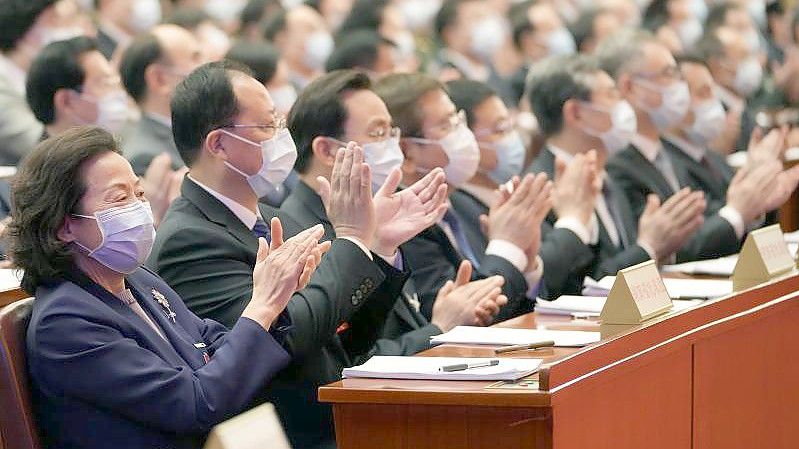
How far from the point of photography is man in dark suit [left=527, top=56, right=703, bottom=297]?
4.11 metres

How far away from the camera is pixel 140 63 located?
16.0 ft

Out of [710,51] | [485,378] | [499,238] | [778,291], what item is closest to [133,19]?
[710,51]

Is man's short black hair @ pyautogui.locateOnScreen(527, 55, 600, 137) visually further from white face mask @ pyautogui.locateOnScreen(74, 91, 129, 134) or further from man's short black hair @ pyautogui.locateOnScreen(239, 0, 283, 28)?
man's short black hair @ pyautogui.locateOnScreen(239, 0, 283, 28)

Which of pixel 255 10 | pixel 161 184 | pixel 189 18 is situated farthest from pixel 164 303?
pixel 255 10

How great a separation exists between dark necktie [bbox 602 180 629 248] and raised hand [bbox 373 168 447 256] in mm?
1630

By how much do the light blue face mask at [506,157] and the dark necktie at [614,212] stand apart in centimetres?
47

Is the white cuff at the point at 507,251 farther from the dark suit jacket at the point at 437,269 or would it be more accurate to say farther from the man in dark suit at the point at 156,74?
the man in dark suit at the point at 156,74

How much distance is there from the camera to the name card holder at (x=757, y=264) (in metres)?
3.37

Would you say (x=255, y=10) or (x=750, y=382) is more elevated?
(x=255, y=10)

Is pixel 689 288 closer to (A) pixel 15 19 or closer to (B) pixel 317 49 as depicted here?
(A) pixel 15 19

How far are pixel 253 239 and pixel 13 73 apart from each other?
2408mm

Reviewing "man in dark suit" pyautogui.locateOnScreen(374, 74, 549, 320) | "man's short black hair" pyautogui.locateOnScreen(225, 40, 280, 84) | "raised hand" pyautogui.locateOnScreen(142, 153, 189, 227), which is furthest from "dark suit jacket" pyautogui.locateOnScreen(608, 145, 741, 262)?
"raised hand" pyautogui.locateOnScreen(142, 153, 189, 227)

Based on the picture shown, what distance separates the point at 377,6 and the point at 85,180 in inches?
208

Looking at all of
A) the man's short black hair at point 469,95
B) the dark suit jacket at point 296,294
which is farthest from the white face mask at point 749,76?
the dark suit jacket at point 296,294
